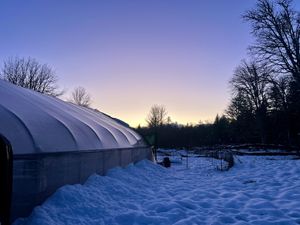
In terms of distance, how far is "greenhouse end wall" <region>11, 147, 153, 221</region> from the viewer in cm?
443

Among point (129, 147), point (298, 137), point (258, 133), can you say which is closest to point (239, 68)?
point (258, 133)

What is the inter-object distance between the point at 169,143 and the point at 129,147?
30791mm

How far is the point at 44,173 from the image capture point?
5.00 metres

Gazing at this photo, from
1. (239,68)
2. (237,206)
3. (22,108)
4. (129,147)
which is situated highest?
(239,68)

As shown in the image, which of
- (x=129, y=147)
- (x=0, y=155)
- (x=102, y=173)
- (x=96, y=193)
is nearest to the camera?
(x=0, y=155)

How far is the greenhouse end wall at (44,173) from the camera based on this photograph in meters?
4.43

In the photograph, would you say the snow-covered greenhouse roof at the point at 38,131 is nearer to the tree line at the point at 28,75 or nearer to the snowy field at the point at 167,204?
the snowy field at the point at 167,204

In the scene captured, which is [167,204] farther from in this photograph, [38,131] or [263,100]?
[263,100]

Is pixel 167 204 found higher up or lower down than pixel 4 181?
lower down

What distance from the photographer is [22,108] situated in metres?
5.87

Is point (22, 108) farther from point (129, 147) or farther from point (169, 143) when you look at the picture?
point (169, 143)

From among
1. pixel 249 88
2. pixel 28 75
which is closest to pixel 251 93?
pixel 249 88

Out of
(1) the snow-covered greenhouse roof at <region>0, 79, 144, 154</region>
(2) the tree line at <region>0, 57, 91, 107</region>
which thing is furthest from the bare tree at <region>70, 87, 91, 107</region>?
(1) the snow-covered greenhouse roof at <region>0, 79, 144, 154</region>

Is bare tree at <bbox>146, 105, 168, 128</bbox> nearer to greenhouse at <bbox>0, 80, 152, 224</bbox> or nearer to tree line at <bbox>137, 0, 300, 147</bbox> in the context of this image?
tree line at <bbox>137, 0, 300, 147</bbox>
